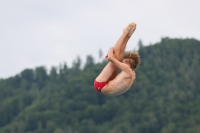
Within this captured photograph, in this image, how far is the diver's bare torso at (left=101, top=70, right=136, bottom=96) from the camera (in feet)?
85.9

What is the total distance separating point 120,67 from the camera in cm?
2603

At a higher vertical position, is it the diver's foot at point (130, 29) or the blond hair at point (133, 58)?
the diver's foot at point (130, 29)

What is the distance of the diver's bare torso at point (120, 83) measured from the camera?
2617 cm

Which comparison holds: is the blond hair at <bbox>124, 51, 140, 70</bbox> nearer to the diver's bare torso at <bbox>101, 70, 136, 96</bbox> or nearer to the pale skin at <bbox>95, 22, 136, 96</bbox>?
the pale skin at <bbox>95, 22, 136, 96</bbox>

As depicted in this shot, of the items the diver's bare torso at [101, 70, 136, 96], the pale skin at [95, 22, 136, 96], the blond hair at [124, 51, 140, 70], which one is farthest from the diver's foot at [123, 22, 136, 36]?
the diver's bare torso at [101, 70, 136, 96]

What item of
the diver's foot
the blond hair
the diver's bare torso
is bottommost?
the diver's bare torso

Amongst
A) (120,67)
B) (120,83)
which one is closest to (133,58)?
(120,67)

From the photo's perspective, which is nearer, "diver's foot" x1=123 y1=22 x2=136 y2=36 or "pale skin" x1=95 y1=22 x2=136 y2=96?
"pale skin" x1=95 y1=22 x2=136 y2=96

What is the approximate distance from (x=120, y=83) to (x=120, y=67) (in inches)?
21.0

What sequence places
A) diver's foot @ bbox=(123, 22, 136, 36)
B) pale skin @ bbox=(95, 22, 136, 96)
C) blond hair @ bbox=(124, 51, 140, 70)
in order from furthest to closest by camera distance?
1. blond hair @ bbox=(124, 51, 140, 70)
2. diver's foot @ bbox=(123, 22, 136, 36)
3. pale skin @ bbox=(95, 22, 136, 96)

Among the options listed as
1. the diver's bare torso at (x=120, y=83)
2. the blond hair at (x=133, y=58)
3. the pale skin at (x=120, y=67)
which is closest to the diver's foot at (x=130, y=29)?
the pale skin at (x=120, y=67)

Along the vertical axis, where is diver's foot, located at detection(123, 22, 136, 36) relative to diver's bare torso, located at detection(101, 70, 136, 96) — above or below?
above

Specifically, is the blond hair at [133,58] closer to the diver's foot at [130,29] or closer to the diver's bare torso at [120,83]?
the diver's bare torso at [120,83]

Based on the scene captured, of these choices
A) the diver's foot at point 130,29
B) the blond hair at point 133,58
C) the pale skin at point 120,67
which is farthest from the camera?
the blond hair at point 133,58
